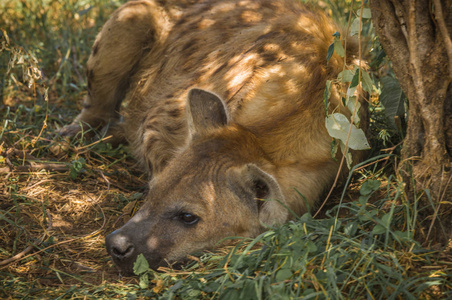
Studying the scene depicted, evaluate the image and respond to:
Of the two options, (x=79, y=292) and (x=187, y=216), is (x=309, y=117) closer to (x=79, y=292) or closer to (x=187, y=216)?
(x=187, y=216)

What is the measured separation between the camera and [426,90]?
1872mm

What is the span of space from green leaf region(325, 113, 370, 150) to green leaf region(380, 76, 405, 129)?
568mm

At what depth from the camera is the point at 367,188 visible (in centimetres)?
202

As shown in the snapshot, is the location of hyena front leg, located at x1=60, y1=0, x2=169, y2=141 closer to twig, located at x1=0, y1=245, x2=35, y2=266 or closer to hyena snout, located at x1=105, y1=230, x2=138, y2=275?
twig, located at x1=0, y1=245, x2=35, y2=266

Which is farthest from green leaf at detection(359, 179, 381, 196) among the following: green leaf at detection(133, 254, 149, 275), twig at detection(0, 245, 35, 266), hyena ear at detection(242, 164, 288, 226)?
twig at detection(0, 245, 35, 266)

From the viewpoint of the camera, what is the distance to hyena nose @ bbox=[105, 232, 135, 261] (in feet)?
6.95

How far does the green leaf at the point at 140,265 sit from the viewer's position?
2039 millimetres

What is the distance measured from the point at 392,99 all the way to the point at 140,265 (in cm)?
154

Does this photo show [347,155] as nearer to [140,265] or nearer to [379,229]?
[379,229]

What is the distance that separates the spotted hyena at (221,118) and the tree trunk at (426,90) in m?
0.37

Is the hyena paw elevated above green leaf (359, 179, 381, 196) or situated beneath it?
situated beneath

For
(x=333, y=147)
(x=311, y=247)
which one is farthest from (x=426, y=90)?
(x=311, y=247)

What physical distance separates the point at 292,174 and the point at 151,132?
98 cm

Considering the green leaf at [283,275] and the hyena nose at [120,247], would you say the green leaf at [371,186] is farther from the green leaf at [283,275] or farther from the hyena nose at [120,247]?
the hyena nose at [120,247]
